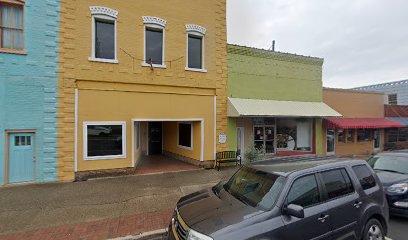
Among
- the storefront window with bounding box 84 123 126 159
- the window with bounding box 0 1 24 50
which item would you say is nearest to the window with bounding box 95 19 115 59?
the window with bounding box 0 1 24 50

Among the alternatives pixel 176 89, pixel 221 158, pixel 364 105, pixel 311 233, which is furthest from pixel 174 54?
pixel 364 105

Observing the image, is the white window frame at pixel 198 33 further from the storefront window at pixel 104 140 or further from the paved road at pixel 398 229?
the paved road at pixel 398 229

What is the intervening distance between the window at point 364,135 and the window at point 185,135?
12.7 metres

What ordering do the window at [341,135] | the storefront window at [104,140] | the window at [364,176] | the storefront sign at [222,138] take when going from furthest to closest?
1. the window at [341,135]
2. the storefront sign at [222,138]
3. the storefront window at [104,140]
4. the window at [364,176]

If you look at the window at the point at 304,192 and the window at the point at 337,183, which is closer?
the window at the point at 304,192

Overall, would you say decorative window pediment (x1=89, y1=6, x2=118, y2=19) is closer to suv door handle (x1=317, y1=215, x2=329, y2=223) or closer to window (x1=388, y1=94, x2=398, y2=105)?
suv door handle (x1=317, y1=215, x2=329, y2=223)

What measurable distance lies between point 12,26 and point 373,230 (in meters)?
12.4

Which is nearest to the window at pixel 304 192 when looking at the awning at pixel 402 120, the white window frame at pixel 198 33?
the white window frame at pixel 198 33

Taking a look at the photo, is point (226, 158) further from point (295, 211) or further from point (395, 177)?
point (295, 211)

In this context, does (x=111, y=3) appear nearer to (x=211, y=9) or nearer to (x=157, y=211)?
(x=211, y=9)

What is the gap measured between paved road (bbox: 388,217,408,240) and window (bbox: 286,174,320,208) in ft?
9.30

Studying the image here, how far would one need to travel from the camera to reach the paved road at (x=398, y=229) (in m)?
5.14

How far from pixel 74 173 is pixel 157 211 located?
477 centimetres

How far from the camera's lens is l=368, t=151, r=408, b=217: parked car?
5.91 metres
